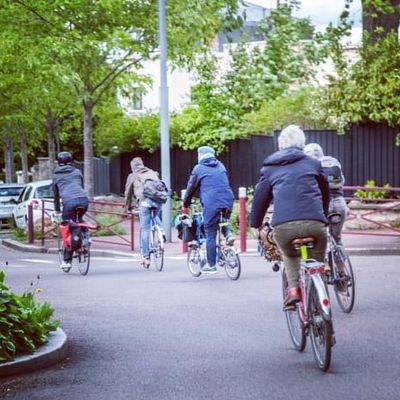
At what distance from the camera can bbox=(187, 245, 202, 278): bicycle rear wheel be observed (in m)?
14.6

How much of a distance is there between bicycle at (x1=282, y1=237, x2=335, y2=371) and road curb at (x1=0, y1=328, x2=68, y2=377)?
5.65 ft

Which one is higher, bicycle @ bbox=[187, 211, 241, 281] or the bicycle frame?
the bicycle frame

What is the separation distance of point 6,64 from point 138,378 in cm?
2565

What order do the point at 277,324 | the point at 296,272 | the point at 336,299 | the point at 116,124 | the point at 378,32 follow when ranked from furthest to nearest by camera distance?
the point at 116,124, the point at 378,32, the point at 336,299, the point at 277,324, the point at 296,272

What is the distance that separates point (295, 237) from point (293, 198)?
0.28 meters

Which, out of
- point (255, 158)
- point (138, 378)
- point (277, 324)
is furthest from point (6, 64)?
point (138, 378)

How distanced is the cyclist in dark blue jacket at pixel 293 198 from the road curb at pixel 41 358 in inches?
68.3

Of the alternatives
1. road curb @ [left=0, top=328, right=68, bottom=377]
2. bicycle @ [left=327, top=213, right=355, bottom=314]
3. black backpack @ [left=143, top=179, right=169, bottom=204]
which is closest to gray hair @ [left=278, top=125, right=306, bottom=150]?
road curb @ [left=0, top=328, right=68, bottom=377]

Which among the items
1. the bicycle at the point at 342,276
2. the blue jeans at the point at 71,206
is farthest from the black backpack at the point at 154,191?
the bicycle at the point at 342,276

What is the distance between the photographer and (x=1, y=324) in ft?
25.7

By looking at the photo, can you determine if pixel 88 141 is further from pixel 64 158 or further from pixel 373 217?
pixel 64 158

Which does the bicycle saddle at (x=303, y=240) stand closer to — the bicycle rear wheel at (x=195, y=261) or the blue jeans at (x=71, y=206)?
the bicycle rear wheel at (x=195, y=261)

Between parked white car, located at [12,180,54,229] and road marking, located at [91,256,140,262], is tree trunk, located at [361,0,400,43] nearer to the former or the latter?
parked white car, located at [12,180,54,229]

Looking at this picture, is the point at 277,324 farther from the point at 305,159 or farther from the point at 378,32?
the point at 378,32
